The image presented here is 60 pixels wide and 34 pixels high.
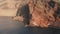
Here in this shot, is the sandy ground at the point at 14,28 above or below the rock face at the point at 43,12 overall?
below

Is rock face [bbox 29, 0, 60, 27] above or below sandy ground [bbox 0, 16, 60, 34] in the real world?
above

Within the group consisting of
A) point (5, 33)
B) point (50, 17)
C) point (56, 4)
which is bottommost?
point (5, 33)

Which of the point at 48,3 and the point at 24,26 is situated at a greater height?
the point at 48,3

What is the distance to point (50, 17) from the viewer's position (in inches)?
87.2

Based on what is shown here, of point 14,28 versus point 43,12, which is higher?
point 43,12

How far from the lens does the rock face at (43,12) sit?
7.26 ft

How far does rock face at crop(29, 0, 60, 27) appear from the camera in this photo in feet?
7.26

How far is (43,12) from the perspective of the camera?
2.22 meters

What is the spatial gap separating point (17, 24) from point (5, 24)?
142 millimetres

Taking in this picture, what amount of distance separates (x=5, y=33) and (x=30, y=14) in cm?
37

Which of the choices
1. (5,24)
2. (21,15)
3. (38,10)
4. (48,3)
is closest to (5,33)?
(5,24)

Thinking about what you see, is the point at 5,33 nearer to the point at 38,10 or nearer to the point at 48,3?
the point at 38,10

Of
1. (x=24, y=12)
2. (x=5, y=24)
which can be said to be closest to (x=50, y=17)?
(x=24, y=12)

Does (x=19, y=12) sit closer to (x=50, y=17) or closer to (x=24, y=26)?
(x=24, y=26)
